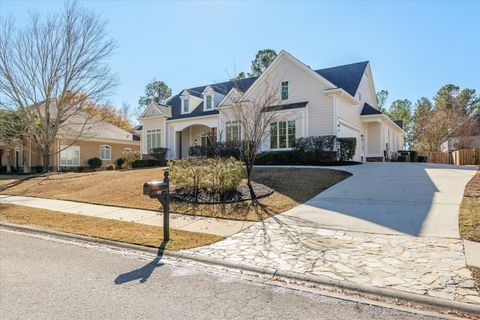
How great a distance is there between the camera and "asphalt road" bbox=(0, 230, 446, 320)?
357cm

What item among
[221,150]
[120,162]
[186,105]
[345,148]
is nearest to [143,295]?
[345,148]

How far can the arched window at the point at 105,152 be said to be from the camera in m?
33.5

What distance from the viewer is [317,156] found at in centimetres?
1906

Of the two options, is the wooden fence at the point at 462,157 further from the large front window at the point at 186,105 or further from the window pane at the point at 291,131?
the large front window at the point at 186,105

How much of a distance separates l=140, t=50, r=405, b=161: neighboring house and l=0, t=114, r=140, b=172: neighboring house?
628cm

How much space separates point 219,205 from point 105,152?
27702 mm

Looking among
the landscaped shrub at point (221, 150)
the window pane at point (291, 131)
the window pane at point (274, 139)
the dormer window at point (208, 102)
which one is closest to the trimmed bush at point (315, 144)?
the window pane at point (291, 131)

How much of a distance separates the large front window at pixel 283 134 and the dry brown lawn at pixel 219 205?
5.80 meters

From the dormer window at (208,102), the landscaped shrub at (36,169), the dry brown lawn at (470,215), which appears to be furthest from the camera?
the landscaped shrub at (36,169)

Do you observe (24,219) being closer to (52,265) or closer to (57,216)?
(57,216)

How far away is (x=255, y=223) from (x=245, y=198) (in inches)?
104

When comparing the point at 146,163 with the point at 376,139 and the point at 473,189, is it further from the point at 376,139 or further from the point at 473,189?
the point at 473,189

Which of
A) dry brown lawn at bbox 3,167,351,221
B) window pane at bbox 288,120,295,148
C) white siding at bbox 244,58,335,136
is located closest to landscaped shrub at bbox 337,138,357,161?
white siding at bbox 244,58,335,136

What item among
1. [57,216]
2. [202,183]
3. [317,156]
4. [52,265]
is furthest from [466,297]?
[317,156]
